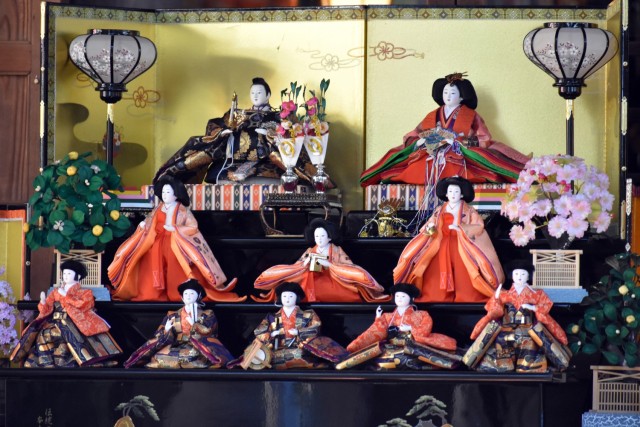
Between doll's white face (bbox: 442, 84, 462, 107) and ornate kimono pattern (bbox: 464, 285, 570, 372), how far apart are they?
1.73 meters

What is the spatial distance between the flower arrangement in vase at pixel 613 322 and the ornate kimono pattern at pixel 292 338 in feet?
3.87

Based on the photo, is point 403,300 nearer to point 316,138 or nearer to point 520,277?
point 520,277

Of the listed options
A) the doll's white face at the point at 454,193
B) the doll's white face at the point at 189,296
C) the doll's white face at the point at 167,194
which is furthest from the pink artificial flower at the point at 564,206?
the doll's white face at the point at 167,194

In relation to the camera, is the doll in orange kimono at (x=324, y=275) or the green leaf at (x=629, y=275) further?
the doll in orange kimono at (x=324, y=275)

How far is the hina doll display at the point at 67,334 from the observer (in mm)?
7727

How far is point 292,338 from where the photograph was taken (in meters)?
7.63

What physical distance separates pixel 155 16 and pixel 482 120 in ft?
7.09

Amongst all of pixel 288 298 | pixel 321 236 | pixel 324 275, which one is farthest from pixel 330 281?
pixel 288 298

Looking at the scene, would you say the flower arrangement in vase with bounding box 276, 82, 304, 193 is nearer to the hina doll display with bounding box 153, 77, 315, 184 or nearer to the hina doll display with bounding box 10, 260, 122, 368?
the hina doll display with bounding box 153, 77, 315, 184

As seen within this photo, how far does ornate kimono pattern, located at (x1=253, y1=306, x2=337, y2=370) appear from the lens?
24.9 feet

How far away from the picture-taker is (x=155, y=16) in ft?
32.1

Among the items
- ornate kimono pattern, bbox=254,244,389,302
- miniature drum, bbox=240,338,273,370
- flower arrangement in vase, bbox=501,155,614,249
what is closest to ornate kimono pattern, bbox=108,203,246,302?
ornate kimono pattern, bbox=254,244,389,302

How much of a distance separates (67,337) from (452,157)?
236 cm

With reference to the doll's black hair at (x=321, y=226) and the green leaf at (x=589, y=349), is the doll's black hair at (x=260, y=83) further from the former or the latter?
the green leaf at (x=589, y=349)
